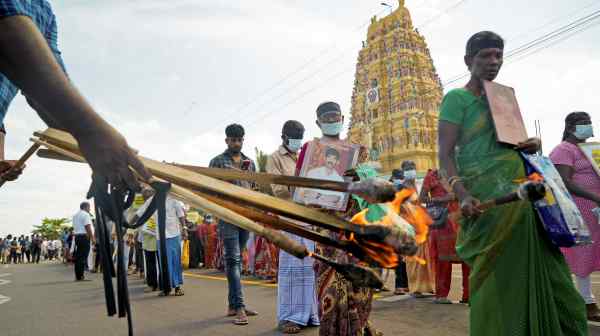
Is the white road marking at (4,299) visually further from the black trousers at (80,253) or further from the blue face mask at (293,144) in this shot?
the blue face mask at (293,144)

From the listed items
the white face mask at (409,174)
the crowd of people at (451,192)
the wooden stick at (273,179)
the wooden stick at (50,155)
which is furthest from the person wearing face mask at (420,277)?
the wooden stick at (50,155)

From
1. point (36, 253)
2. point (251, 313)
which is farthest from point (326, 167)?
point (36, 253)

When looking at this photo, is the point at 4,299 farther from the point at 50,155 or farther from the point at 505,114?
the point at 505,114

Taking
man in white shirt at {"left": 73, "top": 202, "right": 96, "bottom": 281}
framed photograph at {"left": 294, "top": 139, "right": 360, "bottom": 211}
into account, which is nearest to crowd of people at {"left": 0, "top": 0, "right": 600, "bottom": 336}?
framed photograph at {"left": 294, "top": 139, "right": 360, "bottom": 211}

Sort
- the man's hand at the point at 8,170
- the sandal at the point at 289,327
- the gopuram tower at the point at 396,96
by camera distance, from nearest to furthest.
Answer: the man's hand at the point at 8,170
the sandal at the point at 289,327
the gopuram tower at the point at 396,96

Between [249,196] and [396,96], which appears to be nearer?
[249,196]

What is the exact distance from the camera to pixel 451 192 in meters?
2.90

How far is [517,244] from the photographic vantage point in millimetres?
2498

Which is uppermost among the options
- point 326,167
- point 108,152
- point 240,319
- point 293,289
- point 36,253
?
point 326,167

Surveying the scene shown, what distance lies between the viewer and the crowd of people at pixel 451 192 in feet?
4.26

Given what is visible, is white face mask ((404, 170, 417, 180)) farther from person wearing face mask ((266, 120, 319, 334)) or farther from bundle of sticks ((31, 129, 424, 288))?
bundle of sticks ((31, 129, 424, 288))

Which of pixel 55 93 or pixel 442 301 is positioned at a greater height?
pixel 55 93

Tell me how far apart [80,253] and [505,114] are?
12.1 meters

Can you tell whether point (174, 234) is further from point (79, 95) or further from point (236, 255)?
point (79, 95)
